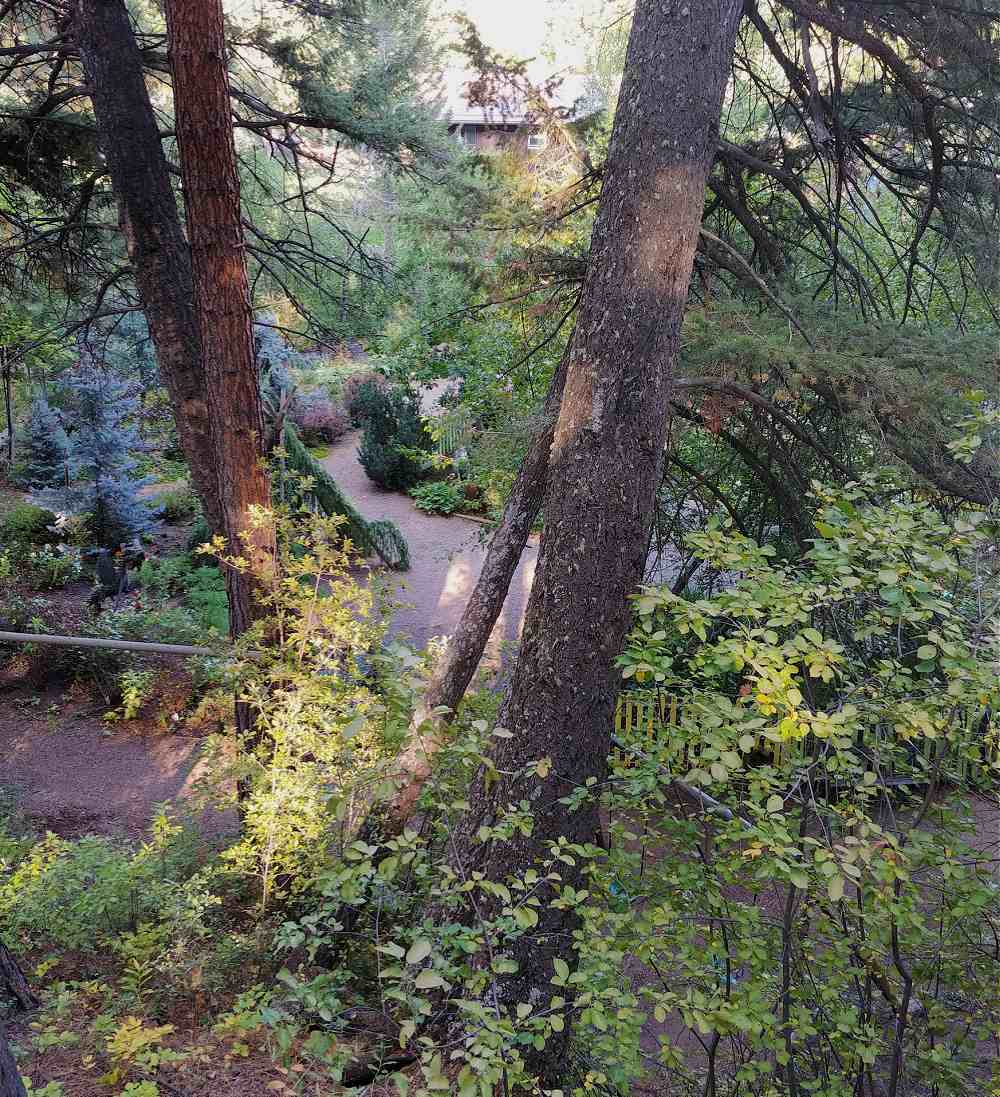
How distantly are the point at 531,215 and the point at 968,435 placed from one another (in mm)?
3629

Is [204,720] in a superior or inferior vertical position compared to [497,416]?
inferior

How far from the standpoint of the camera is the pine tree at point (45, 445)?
12.3 m

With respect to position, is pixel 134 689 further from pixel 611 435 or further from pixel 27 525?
pixel 611 435

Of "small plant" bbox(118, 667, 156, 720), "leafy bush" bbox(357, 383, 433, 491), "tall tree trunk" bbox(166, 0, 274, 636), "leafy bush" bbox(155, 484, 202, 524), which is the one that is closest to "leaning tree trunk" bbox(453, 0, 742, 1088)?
"tall tree trunk" bbox(166, 0, 274, 636)

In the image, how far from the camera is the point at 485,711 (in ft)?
17.4

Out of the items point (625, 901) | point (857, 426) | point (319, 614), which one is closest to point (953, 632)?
point (625, 901)

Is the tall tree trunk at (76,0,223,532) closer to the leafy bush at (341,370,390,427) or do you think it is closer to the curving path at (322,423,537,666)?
the curving path at (322,423,537,666)

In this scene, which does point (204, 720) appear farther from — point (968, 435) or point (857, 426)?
point (968, 435)

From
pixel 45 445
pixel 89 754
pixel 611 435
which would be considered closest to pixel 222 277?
pixel 611 435

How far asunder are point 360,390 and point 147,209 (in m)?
12.2

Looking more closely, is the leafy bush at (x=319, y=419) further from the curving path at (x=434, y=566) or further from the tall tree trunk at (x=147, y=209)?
the tall tree trunk at (x=147, y=209)

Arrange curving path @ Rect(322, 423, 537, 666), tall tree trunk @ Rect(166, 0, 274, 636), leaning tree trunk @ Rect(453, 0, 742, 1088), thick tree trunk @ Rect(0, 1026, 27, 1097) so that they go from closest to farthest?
thick tree trunk @ Rect(0, 1026, 27, 1097) → leaning tree trunk @ Rect(453, 0, 742, 1088) → tall tree trunk @ Rect(166, 0, 274, 636) → curving path @ Rect(322, 423, 537, 666)

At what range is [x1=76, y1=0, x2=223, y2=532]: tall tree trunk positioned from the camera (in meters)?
4.68

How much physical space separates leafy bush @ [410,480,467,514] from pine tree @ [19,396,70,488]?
Result: 636 centimetres
